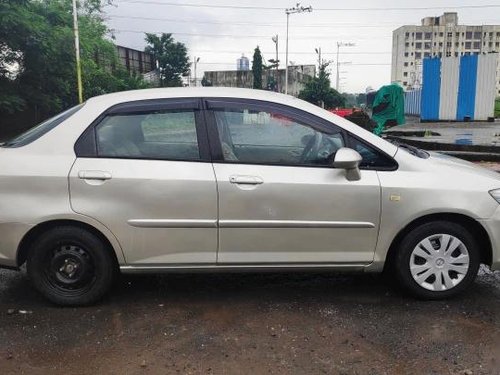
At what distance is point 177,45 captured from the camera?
6662cm

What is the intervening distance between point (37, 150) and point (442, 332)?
3.02 meters

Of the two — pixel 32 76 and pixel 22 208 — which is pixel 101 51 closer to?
pixel 32 76

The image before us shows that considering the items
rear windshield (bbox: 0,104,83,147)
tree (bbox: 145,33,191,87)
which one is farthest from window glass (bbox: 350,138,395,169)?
tree (bbox: 145,33,191,87)

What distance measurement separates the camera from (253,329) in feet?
11.3

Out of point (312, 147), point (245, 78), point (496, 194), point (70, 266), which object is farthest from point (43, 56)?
point (245, 78)

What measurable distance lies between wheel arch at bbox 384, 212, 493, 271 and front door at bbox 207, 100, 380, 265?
8.1 inches

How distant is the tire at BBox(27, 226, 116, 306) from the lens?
3662 millimetres

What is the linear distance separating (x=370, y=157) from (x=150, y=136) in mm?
1598

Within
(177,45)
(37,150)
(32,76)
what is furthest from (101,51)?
(37,150)

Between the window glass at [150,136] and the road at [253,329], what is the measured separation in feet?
3.72

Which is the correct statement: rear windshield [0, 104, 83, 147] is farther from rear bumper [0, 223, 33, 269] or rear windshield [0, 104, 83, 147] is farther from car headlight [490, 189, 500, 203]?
car headlight [490, 189, 500, 203]

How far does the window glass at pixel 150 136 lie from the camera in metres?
3.69

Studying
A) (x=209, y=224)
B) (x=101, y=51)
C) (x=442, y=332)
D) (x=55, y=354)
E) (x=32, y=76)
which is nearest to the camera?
(x=55, y=354)

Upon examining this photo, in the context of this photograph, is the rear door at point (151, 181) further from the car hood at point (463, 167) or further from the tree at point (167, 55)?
the tree at point (167, 55)
